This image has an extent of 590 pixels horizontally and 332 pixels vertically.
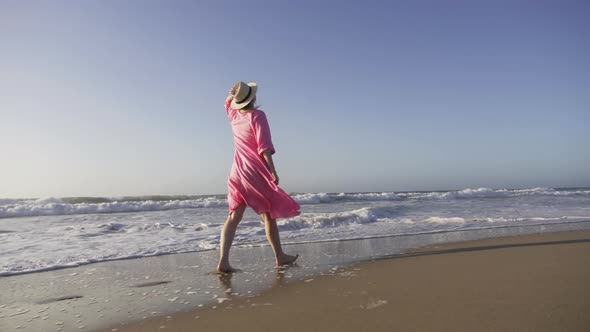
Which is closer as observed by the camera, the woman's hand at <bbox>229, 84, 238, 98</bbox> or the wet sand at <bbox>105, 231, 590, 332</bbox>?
the wet sand at <bbox>105, 231, 590, 332</bbox>

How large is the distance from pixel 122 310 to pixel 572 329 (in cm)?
253

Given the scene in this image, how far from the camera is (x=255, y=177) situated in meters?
3.53

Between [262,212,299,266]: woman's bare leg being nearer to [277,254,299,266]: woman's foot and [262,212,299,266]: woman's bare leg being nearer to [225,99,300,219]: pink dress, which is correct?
[277,254,299,266]: woman's foot

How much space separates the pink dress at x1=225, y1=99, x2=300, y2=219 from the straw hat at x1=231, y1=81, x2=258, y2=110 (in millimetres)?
107

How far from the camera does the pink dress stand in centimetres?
345

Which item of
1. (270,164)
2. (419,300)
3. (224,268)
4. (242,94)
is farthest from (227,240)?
(419,300)

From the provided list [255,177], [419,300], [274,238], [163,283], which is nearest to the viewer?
[419,300]

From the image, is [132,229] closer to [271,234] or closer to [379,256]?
[271,234]

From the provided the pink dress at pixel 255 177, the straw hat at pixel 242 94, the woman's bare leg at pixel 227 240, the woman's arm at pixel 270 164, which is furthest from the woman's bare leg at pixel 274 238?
the straw hat at pixel 242 94

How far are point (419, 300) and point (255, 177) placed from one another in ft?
6.01

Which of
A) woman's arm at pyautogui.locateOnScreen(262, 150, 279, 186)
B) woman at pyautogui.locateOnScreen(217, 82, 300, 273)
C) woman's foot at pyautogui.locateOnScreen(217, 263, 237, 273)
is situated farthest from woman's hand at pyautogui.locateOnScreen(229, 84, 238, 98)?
woman's foot at pyautogui.locateOnScreen(217, 263, 237, 273)

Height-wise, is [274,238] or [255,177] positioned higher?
[255,177]

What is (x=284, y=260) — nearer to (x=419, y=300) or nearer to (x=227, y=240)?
(x=227, y=240)

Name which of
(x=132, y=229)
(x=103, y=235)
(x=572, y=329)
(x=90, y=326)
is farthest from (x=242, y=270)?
(x=132, y=229)
